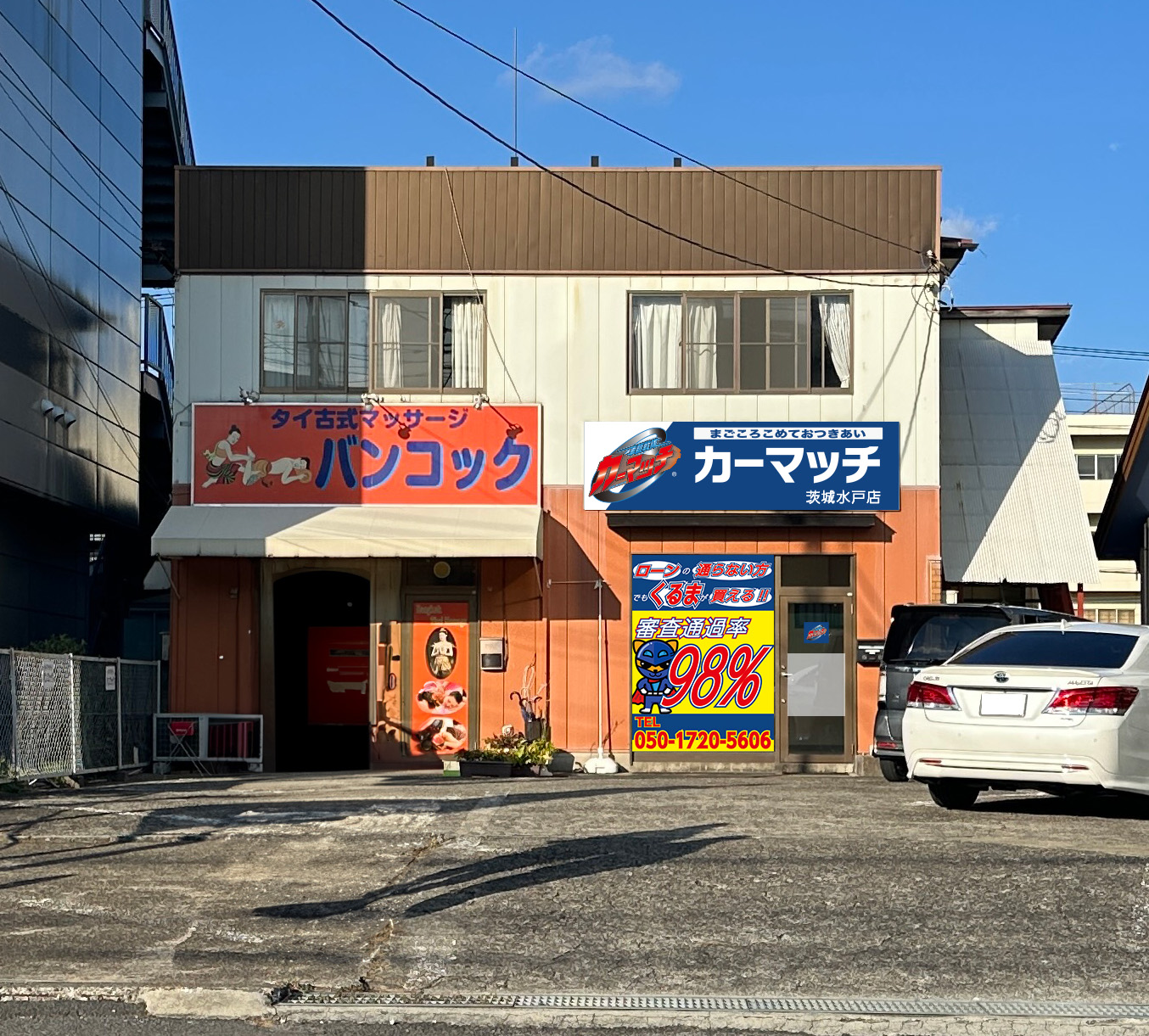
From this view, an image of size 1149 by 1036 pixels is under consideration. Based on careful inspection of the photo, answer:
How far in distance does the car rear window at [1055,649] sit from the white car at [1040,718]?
0.01 meters

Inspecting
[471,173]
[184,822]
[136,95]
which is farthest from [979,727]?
[136,95]

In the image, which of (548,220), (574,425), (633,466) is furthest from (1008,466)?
(548,220)

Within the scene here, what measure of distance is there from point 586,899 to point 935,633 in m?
7.58

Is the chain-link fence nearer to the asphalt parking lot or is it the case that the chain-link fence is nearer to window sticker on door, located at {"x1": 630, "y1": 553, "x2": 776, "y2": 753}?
the asphalt parking lot

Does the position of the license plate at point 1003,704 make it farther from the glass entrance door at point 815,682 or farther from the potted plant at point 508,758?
the glass entrance door at point 815,682

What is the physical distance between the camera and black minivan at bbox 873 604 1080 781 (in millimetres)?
14469

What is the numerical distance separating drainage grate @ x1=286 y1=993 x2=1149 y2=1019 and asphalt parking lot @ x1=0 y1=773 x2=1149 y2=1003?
0.42ft

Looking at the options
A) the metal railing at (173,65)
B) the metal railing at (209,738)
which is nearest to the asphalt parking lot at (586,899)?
the metal railing at (209,738)

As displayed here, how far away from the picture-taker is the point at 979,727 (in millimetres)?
10727

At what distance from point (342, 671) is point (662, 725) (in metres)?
4.42

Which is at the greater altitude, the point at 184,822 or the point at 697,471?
the point at 697,471

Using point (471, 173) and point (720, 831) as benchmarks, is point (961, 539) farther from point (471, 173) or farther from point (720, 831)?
point (720, 831)

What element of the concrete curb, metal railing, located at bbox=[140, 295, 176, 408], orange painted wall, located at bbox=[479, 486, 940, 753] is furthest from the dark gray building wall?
the concrete curb

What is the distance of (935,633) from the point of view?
48.3 ft
